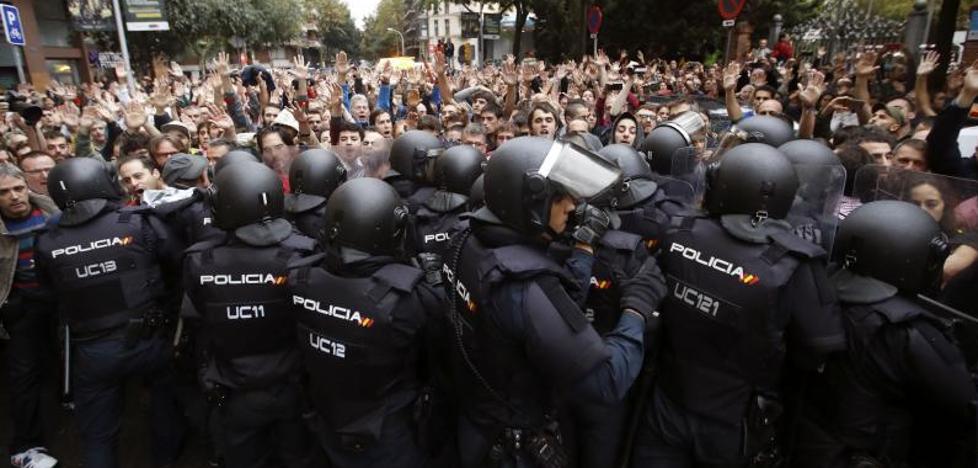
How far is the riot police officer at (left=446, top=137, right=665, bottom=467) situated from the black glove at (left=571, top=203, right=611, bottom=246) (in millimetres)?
46

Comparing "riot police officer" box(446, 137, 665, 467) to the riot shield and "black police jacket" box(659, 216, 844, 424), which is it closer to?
"black police jacket" box(659, 216, 844, 424)

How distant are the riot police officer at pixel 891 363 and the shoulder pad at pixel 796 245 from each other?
229 mm

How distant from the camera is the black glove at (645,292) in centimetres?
218

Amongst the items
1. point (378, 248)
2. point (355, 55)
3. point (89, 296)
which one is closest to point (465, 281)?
point (378, 248)

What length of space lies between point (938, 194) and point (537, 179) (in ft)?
6.91

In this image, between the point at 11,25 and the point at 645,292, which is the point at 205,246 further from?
the point at 11,25

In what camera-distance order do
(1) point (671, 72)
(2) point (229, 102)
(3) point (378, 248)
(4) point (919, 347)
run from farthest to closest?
1. (1) point (671, 72)
2. (2) point (229, 102)
3. (3) point (378, 248)
4. (4) point (919, 347)

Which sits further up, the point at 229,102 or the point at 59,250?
the point at 229,102

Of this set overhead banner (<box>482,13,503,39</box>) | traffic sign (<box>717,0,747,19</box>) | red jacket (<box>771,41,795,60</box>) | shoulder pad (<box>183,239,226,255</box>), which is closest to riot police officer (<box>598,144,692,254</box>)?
shoulder pad (<box>183,239,226,255</box>)

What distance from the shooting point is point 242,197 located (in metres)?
3.05

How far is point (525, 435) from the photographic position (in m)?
2.44

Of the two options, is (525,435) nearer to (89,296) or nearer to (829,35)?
(89,296)

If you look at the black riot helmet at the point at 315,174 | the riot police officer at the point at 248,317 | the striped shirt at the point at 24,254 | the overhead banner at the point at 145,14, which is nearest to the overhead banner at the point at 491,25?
the overhead banner at the point at 145,14

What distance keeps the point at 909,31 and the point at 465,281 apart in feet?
51.8
